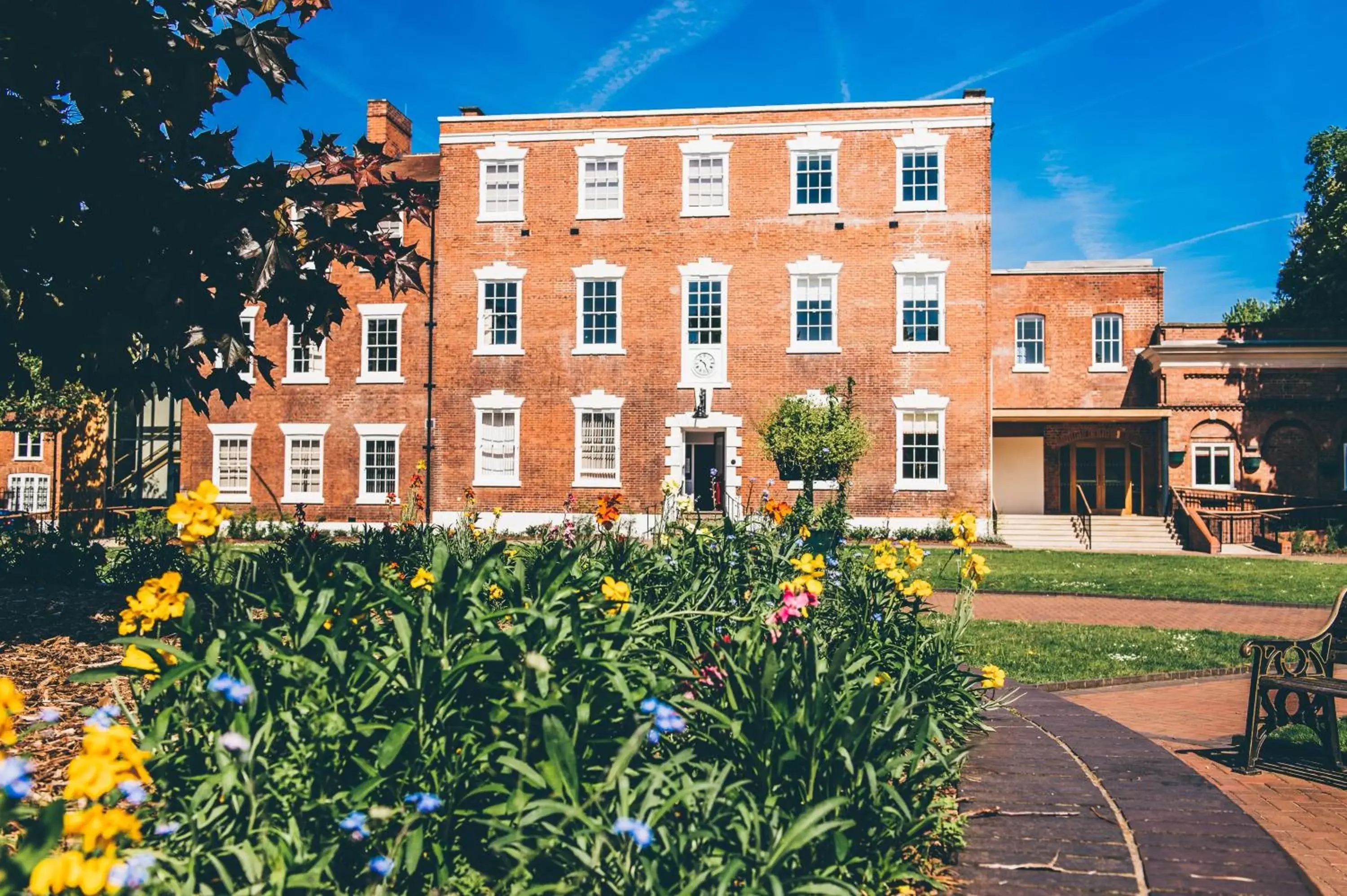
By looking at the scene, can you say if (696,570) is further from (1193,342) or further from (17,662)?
(1193,342)

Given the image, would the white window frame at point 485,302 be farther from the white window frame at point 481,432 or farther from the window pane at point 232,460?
the window pane at point 232,460

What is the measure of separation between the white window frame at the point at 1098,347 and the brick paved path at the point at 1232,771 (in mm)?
23457

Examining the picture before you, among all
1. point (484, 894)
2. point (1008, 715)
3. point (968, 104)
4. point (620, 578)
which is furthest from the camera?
point (968, 104)

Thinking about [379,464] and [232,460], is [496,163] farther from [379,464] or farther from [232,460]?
[232,460]

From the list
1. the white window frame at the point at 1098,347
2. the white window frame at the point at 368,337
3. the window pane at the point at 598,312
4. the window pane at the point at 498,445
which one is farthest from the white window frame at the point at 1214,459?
the white window frame at the point at 368,337

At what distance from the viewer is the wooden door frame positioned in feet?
95.8

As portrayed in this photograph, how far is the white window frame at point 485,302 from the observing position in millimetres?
26375

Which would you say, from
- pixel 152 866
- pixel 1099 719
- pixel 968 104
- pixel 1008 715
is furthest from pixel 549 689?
pixel 968 104

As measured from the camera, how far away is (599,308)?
85.8 feet

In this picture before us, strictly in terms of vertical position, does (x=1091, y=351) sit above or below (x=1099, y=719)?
above

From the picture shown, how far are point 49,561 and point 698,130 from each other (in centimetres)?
2065

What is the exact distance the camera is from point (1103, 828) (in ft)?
11.4

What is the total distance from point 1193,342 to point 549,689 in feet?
95.8

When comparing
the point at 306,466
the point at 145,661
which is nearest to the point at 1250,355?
the point at 306,466
